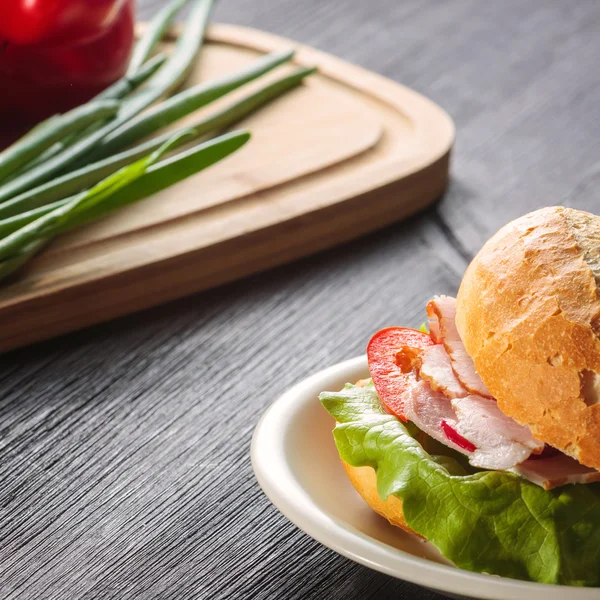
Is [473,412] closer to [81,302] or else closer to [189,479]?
[189,479]

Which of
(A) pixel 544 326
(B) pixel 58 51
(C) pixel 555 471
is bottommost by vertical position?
(C) pixel 555 471

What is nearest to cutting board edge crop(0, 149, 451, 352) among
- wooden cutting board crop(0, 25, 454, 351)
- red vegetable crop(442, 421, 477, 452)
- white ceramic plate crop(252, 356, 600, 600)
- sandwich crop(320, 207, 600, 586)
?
wooden cutting board crop(0, 25, 454, 351)

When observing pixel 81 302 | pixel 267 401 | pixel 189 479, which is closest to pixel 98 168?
pixel 81 302

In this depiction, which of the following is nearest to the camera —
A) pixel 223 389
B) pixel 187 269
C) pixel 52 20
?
pixel 223 389

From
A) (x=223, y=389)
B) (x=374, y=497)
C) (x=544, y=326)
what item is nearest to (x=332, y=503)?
(x=374, y=497)

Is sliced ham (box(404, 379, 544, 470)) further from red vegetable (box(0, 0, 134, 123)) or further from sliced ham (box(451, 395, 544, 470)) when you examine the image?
red vegetable (box(0, 0, 134, 123))

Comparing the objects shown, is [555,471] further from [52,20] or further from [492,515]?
[52,20]

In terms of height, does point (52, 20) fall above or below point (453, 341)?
above

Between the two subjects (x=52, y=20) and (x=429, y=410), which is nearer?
(x=429, y=410)
